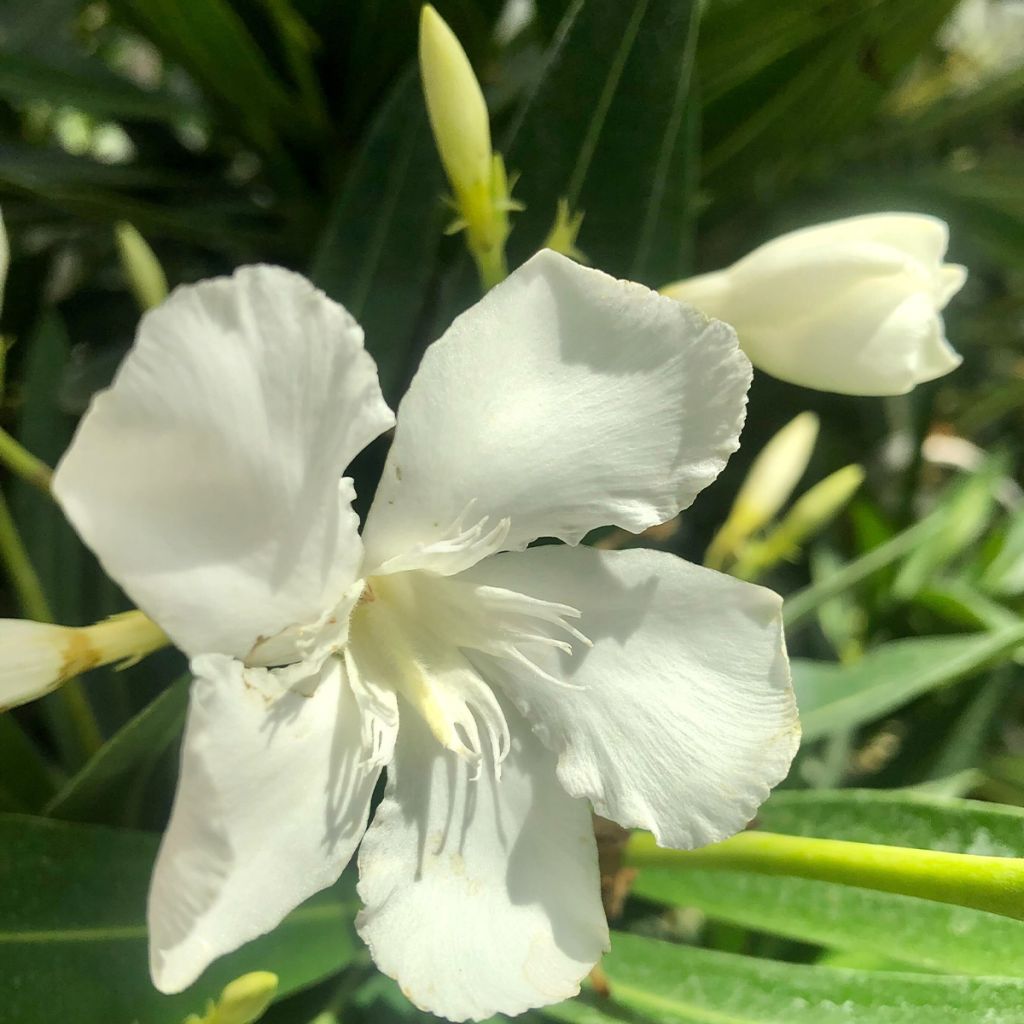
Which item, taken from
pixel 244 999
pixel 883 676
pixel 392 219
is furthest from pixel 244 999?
pixel 883 676

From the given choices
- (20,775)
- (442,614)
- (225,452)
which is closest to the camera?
(225,452)

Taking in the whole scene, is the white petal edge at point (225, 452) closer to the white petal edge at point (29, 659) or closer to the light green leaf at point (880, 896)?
the white petal edge at point (29, 659)

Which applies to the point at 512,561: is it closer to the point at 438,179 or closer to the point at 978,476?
Result: the point at 438,179

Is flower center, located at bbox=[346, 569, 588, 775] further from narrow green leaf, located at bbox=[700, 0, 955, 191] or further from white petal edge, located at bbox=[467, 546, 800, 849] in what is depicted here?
narrow green leaf, located at bbox=[700, 0, 955, 191]

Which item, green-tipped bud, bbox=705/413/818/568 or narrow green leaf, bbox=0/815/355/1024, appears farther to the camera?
green-tipped bud, bbox=705/413/818/568

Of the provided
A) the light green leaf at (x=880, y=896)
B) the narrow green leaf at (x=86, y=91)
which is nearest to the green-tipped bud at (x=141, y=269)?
the narrow green leaf at (x=86, y=91)

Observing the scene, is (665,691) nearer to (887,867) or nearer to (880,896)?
(887,867)

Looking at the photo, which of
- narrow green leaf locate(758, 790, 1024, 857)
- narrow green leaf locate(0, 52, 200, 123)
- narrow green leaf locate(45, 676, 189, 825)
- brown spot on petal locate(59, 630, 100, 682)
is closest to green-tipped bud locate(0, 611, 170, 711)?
brown spot on petal locate(59, 630, 100, 682)
